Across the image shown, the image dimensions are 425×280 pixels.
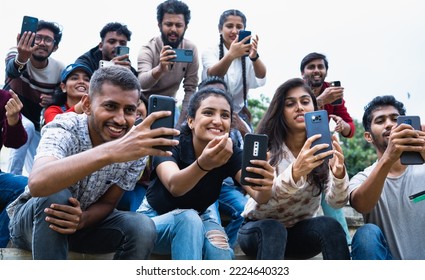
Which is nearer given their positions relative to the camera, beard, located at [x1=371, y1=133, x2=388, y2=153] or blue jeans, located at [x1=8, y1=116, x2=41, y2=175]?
beard, located at [x1=371, y1=133, x2=388, y2=153]

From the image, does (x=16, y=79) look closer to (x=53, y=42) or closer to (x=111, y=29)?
(x=53, y=42)

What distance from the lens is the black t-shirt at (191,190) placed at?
3.25 meters

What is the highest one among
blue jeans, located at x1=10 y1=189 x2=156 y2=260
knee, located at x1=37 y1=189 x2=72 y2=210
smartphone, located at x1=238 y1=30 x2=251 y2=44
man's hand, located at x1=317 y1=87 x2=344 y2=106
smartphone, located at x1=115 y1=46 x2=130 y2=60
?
smartphone, located at x1=238 y1=30 x2=251 y2=44

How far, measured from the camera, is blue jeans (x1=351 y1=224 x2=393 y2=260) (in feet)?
9.94

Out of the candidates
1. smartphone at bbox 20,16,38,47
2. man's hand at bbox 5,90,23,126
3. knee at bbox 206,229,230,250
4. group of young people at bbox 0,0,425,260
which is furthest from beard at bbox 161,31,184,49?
knee at bbox 206,229,230,250

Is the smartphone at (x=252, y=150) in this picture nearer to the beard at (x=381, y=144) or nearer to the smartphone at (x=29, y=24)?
the beard at (x=381, y=144)

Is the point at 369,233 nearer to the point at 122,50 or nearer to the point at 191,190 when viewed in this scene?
the point at 191,190

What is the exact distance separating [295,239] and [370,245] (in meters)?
0.45

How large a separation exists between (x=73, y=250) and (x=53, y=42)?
2382 millimetres

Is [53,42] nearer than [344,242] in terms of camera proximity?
No

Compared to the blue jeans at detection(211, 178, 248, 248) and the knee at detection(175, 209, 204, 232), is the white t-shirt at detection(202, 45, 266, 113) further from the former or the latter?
the knee at detection(175, 209, 204, 232)

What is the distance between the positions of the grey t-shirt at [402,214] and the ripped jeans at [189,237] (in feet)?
2.97
